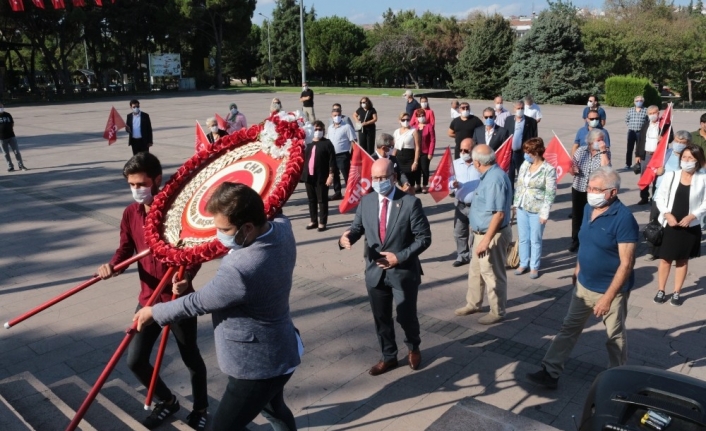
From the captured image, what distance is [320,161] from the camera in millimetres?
9617

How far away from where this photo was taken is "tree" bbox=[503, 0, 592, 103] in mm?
33594

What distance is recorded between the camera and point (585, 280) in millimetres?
4719

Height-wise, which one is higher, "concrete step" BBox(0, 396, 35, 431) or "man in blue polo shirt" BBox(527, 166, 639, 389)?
"man in blue polo shirt" BBox(527, 166, 639, 389)

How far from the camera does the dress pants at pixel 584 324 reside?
4.66 meters

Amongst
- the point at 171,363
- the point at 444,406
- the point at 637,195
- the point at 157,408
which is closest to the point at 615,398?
the point at 444,406

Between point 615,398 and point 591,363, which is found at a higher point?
point 615,398

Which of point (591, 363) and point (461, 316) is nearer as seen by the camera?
point (591, 363)

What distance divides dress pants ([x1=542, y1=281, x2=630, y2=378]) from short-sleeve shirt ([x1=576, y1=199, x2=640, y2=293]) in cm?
→ 10

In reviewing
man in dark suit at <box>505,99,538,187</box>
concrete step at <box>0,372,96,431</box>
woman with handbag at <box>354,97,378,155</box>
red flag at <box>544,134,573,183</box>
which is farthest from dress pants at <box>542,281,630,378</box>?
woman with handbag at <box>354,97,378,155</box>

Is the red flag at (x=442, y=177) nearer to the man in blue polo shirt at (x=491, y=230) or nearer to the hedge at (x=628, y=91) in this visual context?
the man in blue polo shirt at (x=491, y=230)

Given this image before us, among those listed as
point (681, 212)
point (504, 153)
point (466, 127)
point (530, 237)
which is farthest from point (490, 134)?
point (681, 212)

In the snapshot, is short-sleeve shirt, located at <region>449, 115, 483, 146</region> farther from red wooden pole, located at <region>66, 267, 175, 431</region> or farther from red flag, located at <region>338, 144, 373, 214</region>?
red wooden pole, located at <region>66, 267, 175, 431</region>

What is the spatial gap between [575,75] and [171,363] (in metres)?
32.7

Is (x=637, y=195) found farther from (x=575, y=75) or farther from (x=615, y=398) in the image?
(x=575, y=75)
